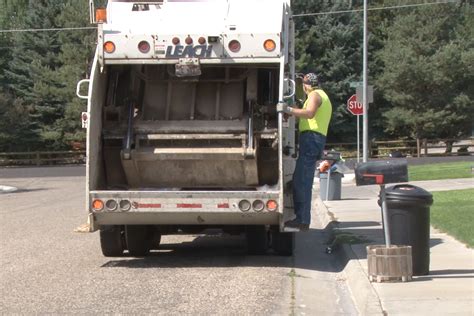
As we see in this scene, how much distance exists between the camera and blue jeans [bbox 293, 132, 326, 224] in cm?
954

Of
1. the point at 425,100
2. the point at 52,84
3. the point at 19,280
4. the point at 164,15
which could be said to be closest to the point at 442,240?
the point at 164,15

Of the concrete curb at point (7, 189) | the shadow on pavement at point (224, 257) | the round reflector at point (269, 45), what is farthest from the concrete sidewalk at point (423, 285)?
the concrete curb at point (7, 189)

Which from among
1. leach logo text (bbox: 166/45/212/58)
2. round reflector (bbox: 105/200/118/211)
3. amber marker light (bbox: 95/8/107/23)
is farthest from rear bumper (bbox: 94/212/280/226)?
amber marker light (bbox: 95/8/107/23)

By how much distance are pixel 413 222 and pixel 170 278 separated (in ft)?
9.60

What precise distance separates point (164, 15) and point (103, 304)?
150 inches

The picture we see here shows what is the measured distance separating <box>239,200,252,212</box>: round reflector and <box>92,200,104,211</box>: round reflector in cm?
170

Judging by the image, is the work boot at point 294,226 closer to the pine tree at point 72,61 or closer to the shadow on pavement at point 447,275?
the shadow on pavement at point 447,275

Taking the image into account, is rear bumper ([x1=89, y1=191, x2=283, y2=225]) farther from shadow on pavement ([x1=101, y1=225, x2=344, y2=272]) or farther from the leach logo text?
the leach logo text

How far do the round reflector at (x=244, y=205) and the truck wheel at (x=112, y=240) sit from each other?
6.49 feet

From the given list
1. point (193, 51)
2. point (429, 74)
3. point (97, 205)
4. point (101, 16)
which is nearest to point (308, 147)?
point (193, 51)

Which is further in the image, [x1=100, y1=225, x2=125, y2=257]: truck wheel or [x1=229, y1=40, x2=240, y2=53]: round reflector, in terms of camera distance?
[x1=100, y1=225, x2=125, y2=257]: truck wheel

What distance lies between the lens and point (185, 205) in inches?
355

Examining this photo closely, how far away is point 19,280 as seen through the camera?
29.0 ft

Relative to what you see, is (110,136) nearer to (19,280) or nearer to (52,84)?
(19,280)
